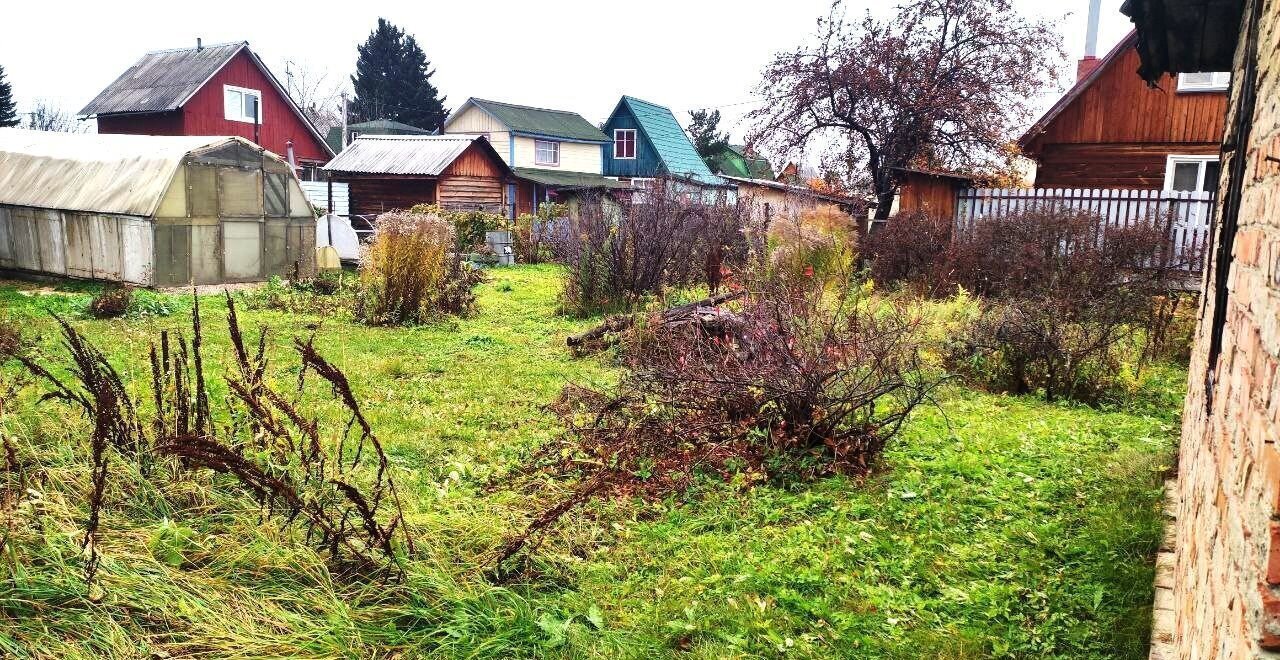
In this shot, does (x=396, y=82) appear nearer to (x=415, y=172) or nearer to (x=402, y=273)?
(x=415, y=172)

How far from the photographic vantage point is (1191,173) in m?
16.8

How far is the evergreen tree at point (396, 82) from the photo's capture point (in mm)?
50875

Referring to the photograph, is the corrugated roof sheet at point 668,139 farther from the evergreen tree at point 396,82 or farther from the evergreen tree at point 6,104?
the evergreen tree at point 6,104

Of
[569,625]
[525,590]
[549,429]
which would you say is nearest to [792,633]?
[569,625]

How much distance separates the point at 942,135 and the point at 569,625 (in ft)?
55.7

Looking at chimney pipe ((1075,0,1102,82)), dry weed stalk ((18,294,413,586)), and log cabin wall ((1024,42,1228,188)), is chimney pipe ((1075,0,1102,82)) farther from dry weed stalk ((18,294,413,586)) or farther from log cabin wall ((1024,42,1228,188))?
dry weed stalk ((18,294,413,586))

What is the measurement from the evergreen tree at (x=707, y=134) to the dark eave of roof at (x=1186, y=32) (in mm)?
41469

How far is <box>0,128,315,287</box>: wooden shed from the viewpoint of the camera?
1319 centimetres

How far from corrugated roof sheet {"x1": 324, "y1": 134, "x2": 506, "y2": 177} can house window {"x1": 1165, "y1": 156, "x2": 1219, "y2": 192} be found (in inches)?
746

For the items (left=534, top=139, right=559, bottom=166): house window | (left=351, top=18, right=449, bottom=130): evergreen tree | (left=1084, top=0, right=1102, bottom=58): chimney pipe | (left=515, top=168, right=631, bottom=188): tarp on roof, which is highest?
(left=351, top=18, right=449, bottom=130): evergreen tree

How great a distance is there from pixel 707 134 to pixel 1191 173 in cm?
3083

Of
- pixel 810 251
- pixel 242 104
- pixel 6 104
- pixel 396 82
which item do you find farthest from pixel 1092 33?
pixel 396 82

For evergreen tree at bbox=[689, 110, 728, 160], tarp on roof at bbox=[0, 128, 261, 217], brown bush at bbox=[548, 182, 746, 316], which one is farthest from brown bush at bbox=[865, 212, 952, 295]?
evergreen tree at bbox=[689, 110, 728, 160]

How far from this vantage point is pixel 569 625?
3307 millimetres
